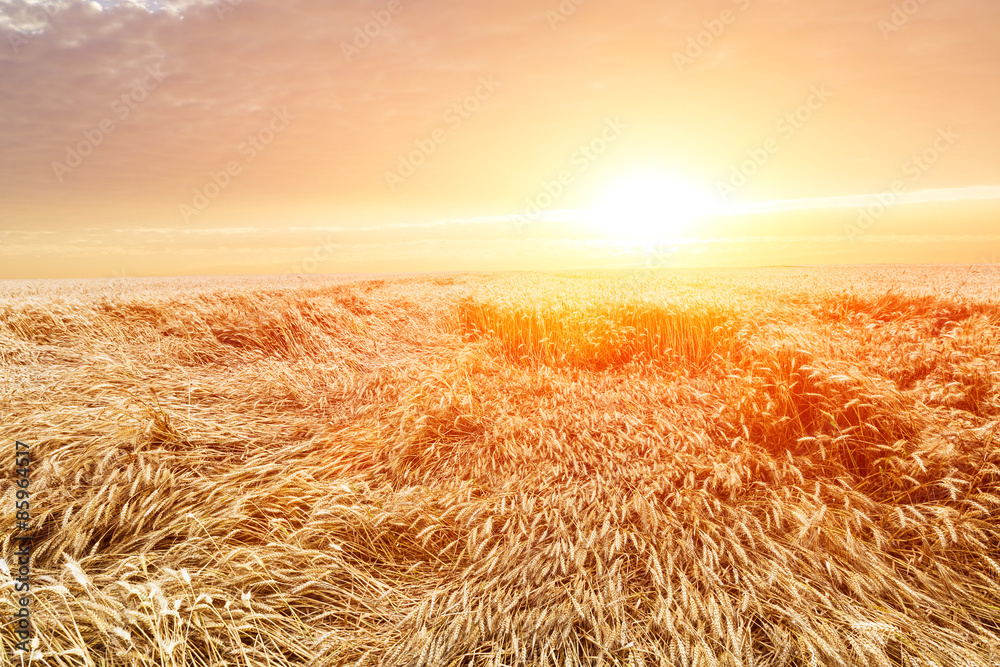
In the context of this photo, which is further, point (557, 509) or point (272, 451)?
point (272, 451)

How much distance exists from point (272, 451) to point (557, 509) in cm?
270

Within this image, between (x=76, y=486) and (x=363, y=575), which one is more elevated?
(x=76, y=486)

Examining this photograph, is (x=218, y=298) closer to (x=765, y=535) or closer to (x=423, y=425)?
(x=423, y=425)

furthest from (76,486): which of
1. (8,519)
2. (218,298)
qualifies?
(218,298)

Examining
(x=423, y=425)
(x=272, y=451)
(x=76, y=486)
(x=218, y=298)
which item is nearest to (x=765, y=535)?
(x=423, y=425)

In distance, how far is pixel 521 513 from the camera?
3.72 metres

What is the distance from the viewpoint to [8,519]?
3457 millimetres

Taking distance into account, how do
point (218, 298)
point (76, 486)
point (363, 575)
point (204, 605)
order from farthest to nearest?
point (218, 298)
point (76, 486)
point (363, 575)
point (204, 605)

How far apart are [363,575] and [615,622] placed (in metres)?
1.46

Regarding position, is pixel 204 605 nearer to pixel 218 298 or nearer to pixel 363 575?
pixel 363 575

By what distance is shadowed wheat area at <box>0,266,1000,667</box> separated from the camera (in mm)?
2555

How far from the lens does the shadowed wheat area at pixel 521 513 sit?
101 inches

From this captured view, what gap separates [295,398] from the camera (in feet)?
21.4

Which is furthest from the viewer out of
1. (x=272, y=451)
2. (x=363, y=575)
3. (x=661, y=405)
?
(x=661, y=405)
